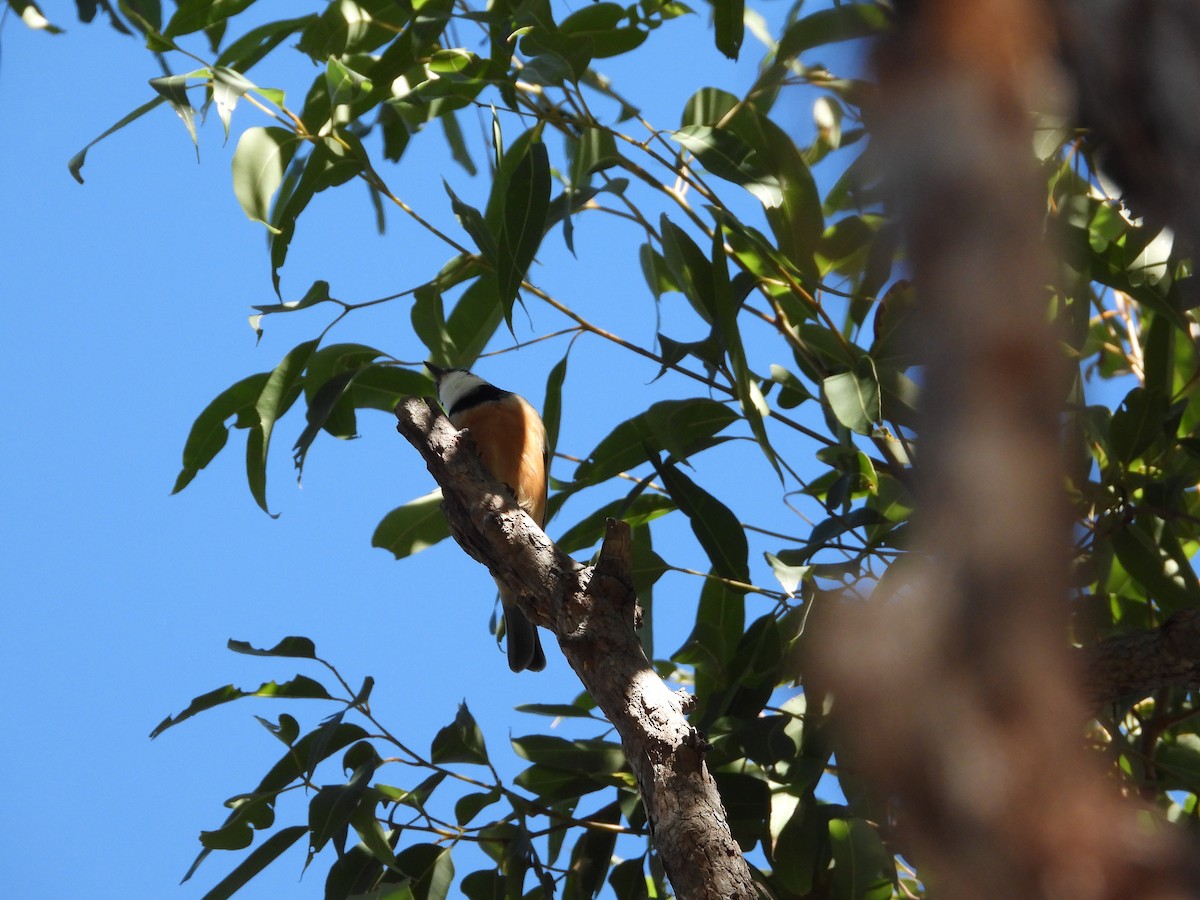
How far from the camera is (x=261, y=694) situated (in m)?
1.82

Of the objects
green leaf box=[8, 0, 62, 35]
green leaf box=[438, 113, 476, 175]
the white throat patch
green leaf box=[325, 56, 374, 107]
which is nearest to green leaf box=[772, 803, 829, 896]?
green leaf box=[325, 56, 374, 107]

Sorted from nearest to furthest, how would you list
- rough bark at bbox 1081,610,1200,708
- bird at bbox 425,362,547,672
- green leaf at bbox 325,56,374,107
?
rough bark at bbox 1081,610,1200,708 → green leaf at bbox 325,56,374,107 → bird at bbox 425,362,547,672

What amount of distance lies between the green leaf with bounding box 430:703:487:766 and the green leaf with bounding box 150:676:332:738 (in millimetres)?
195

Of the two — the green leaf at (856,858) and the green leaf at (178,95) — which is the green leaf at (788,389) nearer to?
the green leaf at (856,858)

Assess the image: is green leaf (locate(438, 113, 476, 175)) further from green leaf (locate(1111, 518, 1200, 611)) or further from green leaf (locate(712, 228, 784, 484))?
green leaf (locate(1111, 518, 1200, 611))

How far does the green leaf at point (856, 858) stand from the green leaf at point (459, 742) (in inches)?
22.5

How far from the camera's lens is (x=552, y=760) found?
1.87m

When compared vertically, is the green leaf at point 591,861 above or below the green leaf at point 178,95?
below

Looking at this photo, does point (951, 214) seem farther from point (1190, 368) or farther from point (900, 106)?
point (1190, 368)

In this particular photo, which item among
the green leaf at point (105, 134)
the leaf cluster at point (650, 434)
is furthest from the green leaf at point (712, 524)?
the green leaf at point (105, 134)

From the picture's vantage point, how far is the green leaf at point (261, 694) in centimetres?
174

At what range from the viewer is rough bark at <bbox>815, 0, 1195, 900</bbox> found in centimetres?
23

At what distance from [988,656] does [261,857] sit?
181 cm

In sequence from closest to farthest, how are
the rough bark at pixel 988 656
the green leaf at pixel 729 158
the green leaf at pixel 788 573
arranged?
the rough bark at pixel 988 656
the green leaf at pixel 788 573
the green leaf at pixel 729 158
